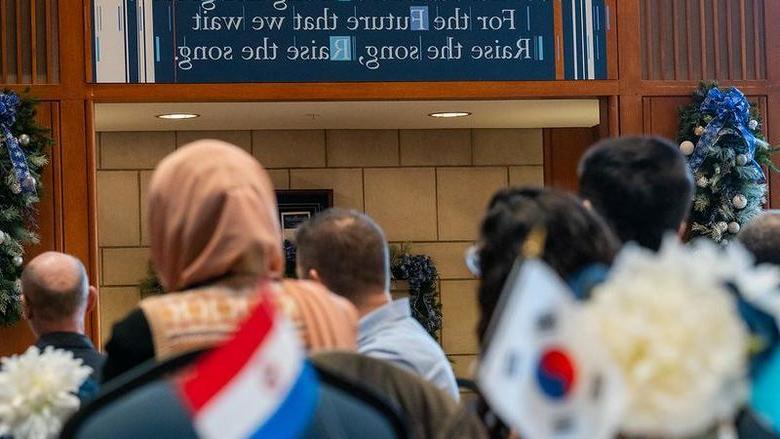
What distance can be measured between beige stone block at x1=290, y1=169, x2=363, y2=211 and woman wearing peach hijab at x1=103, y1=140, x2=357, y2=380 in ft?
21.4

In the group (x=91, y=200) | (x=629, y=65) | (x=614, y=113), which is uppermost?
(x=629, y=65)

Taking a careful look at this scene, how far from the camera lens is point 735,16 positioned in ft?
22.0

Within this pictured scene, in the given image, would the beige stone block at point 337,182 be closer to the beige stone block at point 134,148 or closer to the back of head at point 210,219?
the beige stone block at point 134,148

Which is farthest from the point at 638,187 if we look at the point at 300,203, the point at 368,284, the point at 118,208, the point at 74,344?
the point at 118,208

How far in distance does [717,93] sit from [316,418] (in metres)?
A: 5.22

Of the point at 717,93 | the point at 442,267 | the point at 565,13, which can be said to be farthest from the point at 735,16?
the point at 442,267

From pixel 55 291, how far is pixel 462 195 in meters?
5.37

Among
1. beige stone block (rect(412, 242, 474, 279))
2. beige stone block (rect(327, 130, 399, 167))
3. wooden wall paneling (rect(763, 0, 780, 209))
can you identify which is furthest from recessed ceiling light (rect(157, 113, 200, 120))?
wooden wall paneling (rect(763, 0, 780, 209))

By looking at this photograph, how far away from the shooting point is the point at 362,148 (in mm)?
8727

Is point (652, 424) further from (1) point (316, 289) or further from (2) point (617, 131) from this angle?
(2) point (617, 131)

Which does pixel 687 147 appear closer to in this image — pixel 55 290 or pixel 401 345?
pixel 401 345

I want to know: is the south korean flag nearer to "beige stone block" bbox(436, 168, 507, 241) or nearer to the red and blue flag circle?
the red and blue flag circle

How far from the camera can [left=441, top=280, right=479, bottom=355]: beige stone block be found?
866cm

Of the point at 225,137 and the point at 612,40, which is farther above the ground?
the point at 612,40
